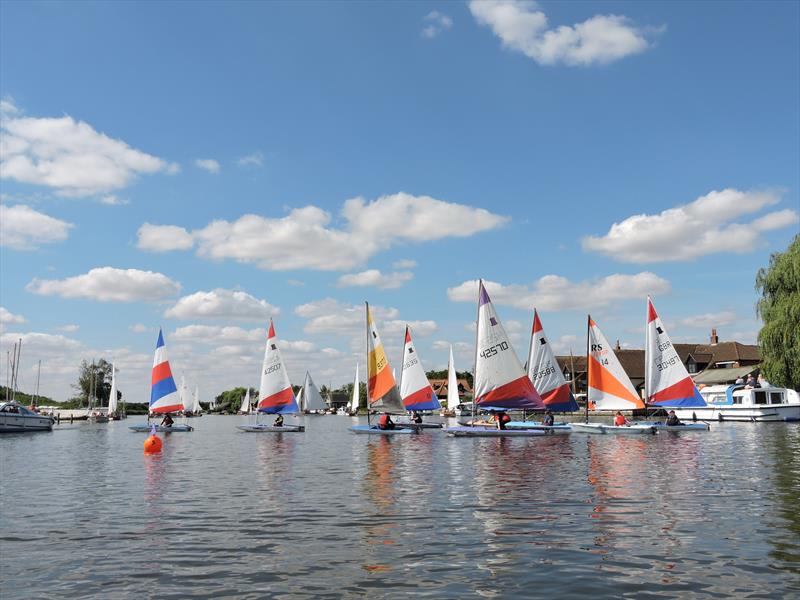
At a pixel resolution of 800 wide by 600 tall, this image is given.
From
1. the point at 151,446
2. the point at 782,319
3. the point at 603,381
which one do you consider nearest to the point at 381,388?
the point at 603,381

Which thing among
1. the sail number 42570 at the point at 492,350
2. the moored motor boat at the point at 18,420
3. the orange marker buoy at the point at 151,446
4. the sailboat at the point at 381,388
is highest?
the sail number 42570 at the point at 492,350

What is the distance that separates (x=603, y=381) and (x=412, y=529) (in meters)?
42.1

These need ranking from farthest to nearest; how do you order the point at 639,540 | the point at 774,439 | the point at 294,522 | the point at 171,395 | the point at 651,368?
1. the point at 171,395
2. the point at 651,368
3. the point at 774,439
4. the point at 294,522
5. the point at 639,540

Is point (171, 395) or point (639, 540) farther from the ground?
point (171, 395)

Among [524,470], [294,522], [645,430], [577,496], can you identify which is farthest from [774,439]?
[294,522]

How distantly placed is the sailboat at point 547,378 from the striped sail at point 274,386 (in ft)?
76.2

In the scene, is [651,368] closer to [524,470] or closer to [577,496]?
[524,470]

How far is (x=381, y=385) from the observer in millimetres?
59531

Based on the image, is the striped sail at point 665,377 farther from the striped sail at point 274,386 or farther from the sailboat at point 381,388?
the striped sail at point 274,386

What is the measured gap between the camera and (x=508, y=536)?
54.4ft

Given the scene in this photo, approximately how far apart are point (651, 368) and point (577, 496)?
37043 millimetres

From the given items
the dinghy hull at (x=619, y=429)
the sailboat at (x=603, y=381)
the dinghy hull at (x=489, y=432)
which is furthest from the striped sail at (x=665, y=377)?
the dinghy hull at (x=489, y=432)

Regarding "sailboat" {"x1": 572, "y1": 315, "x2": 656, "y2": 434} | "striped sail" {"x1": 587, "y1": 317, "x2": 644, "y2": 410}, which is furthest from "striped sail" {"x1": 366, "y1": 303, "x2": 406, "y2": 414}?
"striped sail" {"x1": 587, "y1": 317, "x2": 644, "y2": 410}

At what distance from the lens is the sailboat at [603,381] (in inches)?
2189
